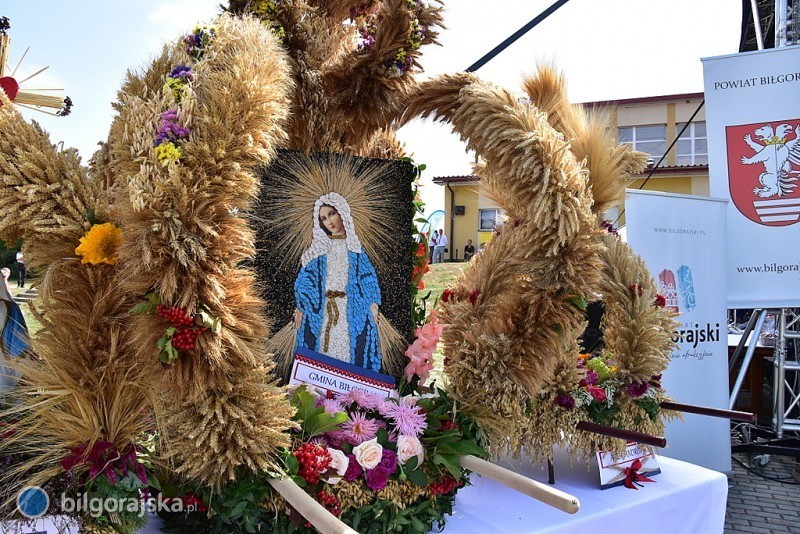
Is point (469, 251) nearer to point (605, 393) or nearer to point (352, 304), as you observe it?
point (605, 393)

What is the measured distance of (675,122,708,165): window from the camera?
1828 centimetres

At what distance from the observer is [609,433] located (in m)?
1.68

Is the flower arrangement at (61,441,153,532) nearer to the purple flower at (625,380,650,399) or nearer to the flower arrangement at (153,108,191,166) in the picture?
the flower arrangement at (153,108,191,166)

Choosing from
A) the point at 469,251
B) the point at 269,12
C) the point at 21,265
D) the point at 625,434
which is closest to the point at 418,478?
the point at 625,434

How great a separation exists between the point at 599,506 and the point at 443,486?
22.7 inches

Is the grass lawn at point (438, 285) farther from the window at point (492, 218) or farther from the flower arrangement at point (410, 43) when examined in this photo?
the flower arrangement at point (410, 43)

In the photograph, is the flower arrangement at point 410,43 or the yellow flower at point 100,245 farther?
the flower arrangement at point 410,43

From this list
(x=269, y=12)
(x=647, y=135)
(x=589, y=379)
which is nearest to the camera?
(x=269, y=12)

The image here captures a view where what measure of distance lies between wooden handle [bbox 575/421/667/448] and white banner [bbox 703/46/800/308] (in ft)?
9.07

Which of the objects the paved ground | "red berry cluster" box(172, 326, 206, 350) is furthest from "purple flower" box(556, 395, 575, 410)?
the paved ground

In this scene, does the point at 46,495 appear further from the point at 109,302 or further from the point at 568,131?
the point at 568,131

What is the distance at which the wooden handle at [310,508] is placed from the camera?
105 cm

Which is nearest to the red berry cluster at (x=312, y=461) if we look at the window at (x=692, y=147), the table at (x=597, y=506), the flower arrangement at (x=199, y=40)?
the table at (x=597, y=506)

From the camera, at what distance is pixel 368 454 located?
146 centimetres
